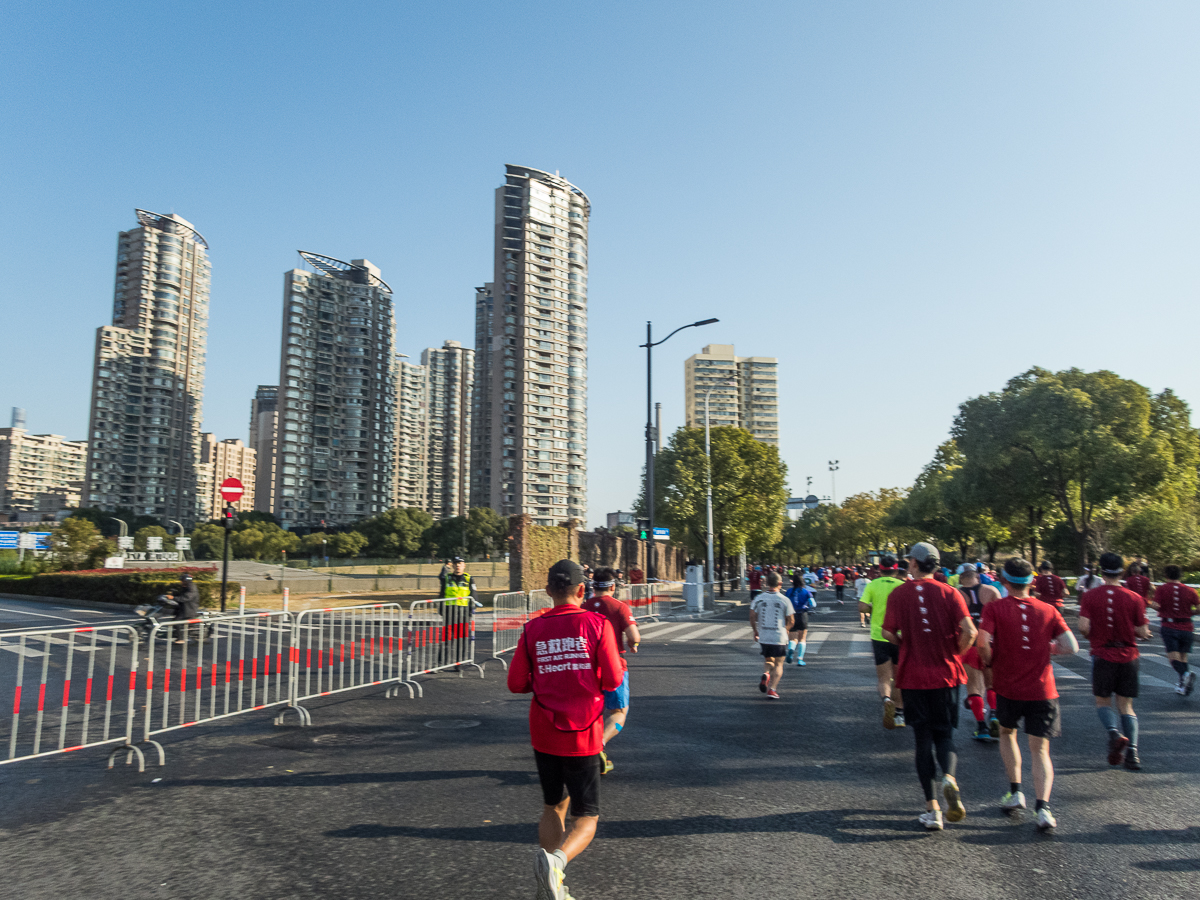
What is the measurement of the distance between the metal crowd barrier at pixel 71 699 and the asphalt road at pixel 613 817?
42 cm

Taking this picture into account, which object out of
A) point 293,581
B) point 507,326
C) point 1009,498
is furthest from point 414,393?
point 1009,498

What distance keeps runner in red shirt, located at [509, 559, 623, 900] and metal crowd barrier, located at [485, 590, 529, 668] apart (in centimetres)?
942

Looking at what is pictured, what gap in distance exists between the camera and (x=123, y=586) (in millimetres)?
27484

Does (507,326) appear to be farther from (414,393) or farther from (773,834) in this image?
(773,834)

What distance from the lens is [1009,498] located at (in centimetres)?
4034

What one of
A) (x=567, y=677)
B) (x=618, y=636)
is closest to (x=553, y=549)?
(x=618, y=636)

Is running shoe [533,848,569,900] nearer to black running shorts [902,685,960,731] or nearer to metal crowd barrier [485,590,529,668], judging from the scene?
black running shorts [902,685,960,731]

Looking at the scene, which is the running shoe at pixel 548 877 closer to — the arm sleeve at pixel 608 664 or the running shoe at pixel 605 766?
the arm sleeve at pixel 608 664

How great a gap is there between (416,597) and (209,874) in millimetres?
32514

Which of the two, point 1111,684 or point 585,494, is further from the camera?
point 585,494

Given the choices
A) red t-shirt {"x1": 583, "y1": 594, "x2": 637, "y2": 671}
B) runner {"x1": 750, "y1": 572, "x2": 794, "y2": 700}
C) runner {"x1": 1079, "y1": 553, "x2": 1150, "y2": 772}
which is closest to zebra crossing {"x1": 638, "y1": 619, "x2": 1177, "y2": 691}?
runner {"x1": 750, "y1": 572, "x2": 794, "y2": 700}

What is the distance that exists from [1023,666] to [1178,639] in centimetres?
686

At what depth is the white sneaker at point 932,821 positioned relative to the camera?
507 centimetres

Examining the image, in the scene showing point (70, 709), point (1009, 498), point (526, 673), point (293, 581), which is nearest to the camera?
point (526, 673)
